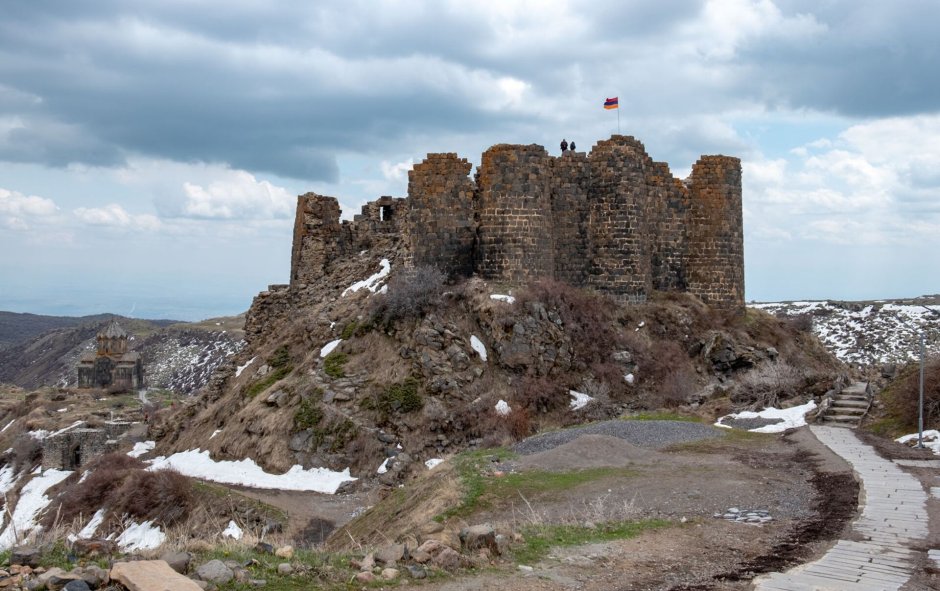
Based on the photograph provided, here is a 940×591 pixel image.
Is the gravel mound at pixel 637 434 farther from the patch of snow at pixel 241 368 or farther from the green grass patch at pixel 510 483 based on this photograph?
the patch of snow at pixel 241 368

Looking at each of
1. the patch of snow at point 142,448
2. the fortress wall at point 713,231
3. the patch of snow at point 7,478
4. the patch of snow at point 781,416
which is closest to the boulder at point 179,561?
the patch of snow at point 781,416

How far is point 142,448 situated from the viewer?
3152cm

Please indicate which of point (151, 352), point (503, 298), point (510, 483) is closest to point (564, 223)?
point (503, 298)

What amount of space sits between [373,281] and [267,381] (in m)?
4.74

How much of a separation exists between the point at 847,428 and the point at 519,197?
1173cm

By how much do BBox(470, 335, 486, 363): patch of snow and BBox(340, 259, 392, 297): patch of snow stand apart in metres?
4.16

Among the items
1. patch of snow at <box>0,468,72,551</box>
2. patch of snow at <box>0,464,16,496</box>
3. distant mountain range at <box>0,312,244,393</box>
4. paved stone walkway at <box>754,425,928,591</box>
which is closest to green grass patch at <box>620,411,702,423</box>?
paved stone walkway at <box>754,425,928,591</box>

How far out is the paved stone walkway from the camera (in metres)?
9.15

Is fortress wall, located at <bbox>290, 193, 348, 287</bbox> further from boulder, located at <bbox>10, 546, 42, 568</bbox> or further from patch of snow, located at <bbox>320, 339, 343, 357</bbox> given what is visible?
boulder, located at <bbox>10, 546, 42, 568</bbox>

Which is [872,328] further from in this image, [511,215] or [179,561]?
[179,561]

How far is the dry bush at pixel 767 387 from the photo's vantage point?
977 inches

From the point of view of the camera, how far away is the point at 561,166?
2978cm

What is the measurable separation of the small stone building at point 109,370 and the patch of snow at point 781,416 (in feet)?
241

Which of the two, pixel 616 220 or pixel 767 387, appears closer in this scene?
pixel 767 387
